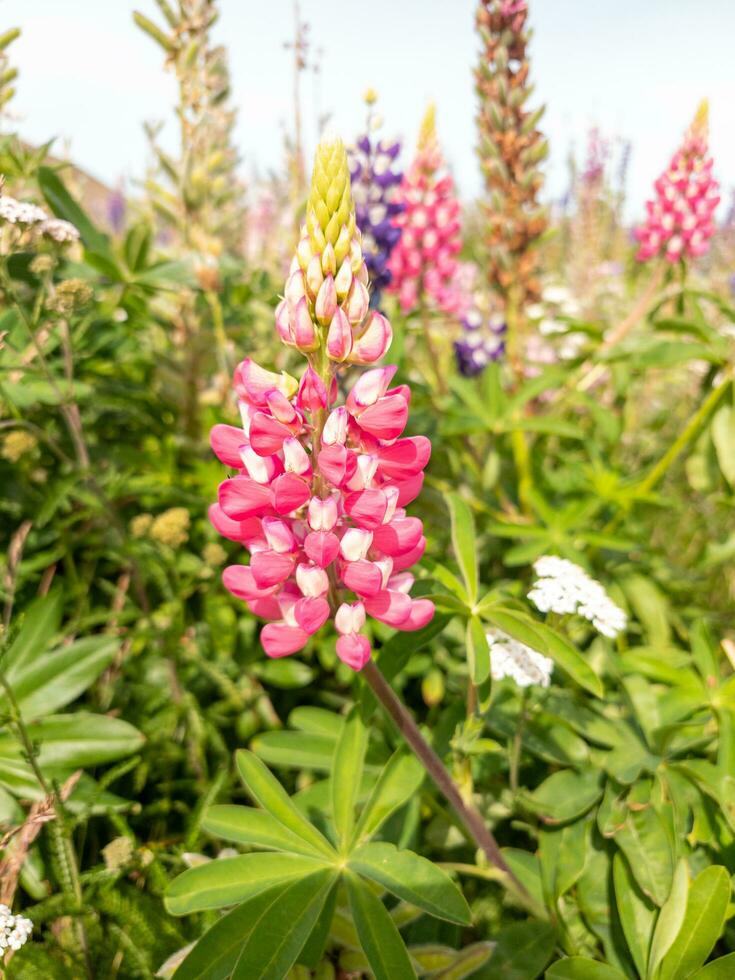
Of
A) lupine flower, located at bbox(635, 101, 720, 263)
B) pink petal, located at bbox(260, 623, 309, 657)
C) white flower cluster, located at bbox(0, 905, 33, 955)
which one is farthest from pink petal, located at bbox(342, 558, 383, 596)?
lupine flower, located at bbox(635, 101, 720, 263)

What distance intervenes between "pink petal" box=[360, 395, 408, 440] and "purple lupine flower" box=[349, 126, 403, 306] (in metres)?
1.50

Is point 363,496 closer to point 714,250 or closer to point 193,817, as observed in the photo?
point 193,817

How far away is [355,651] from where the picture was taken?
1039 mm

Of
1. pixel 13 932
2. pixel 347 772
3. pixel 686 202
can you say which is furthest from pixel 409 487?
pixel 686 202

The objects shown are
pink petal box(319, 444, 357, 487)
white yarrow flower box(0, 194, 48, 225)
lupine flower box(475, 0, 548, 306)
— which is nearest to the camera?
pink petal box(319, 444, 357, 487)

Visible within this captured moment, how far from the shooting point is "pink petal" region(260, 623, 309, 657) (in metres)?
1.10

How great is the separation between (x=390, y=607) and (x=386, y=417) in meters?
0.29

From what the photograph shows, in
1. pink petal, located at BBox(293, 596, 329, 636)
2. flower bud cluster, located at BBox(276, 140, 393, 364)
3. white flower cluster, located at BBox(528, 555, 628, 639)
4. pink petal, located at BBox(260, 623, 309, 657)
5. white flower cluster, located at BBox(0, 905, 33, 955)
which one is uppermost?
flower bud cluster, located at BBox(276, 140, 393, 364)

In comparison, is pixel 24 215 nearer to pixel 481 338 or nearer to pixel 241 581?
pixel 241 581

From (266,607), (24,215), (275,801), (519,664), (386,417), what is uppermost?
(24,215)

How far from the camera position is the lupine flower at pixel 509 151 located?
237 cm

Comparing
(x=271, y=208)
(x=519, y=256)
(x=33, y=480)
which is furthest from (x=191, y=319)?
A: (x=271, y=208)

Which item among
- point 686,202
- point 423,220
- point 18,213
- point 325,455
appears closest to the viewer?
point 325,455

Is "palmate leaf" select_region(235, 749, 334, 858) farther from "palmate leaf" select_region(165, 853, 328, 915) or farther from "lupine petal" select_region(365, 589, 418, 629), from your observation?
"lupine petal" select_region(365, 589, 418, 629)
